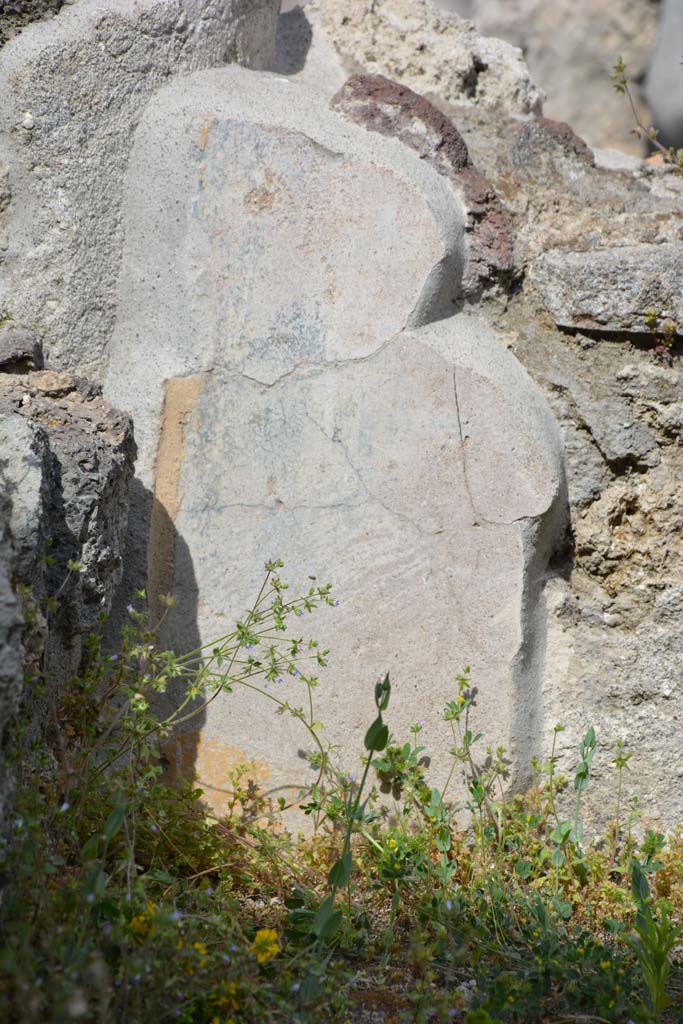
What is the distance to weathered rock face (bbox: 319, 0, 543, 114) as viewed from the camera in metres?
3.22

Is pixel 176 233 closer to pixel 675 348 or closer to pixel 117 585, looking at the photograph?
pixel 117 585

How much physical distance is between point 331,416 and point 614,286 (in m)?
0.82

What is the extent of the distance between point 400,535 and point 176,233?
103 cm

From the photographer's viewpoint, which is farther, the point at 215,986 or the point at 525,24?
the point at 525,24

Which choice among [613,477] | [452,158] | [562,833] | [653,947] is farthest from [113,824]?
[452,158]

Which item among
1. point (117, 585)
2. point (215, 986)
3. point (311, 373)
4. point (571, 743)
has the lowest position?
point (215, 986)

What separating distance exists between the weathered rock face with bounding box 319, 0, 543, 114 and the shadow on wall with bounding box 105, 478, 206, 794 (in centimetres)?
161

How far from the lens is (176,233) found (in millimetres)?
2752

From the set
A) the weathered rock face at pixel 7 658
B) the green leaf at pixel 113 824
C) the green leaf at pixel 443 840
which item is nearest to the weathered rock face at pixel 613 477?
the green leaf at pixel 443 840

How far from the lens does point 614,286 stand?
2650 mm

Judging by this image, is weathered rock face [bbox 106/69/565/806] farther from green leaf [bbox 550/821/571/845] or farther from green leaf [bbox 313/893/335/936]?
green leaf [bbox 313/893/335/936]

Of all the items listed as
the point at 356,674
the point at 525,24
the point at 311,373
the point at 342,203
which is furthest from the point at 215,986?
the point at 525,24

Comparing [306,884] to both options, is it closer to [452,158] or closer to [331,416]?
[331,416]

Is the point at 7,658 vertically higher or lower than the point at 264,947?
higher
